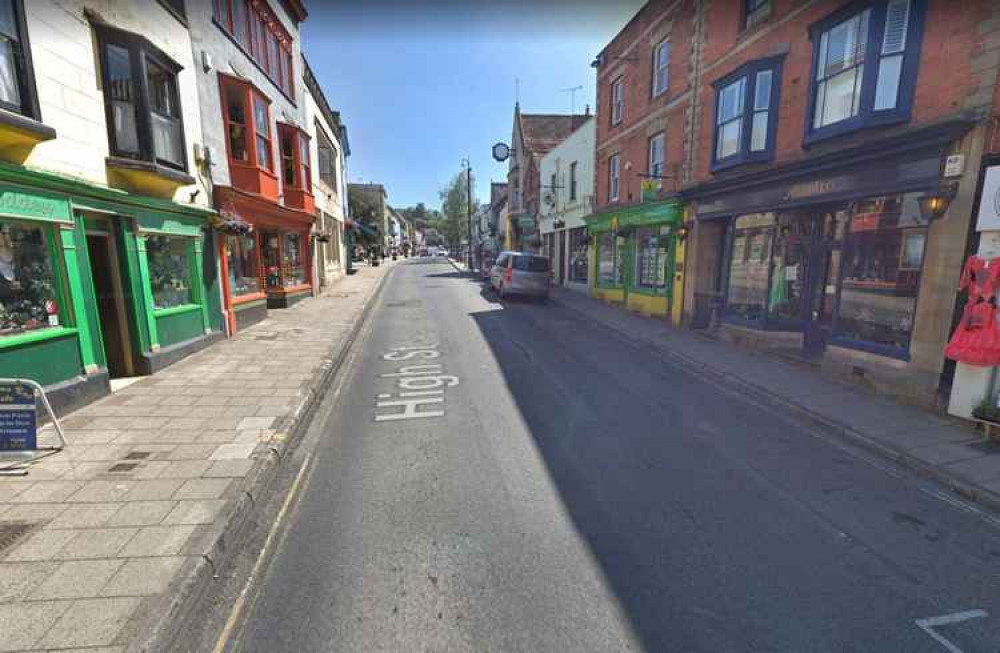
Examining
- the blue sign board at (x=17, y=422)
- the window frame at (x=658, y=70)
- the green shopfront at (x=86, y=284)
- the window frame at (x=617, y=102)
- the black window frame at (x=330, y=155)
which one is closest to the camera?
the blue sign board at (x=17, y=422)

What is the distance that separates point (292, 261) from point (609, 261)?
38.7 ft

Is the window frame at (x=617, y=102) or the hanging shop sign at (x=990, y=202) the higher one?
the window frame at (x=617, y=102)

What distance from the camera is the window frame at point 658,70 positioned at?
13.1 meters

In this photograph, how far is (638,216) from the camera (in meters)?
14.1

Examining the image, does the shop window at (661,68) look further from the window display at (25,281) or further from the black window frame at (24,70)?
the window display at (25,281)

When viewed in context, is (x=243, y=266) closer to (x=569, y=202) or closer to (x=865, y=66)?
(x=865, y=66)

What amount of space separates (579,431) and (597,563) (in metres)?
2.27

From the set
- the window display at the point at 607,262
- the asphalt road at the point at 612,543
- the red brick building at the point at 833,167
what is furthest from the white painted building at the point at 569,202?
the asphalt road at the point at 612,543

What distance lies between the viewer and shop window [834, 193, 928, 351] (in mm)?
6590

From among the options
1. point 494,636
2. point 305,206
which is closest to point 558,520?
point 494,636

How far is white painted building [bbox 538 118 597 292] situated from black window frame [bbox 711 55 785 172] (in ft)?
27.7

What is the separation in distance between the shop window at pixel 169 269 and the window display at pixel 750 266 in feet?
39.0

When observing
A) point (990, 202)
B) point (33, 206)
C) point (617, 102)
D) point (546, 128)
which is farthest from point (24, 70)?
point (546, 128)

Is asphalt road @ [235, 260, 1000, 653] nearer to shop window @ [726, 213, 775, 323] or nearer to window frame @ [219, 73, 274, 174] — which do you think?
shop window @ [726, 213, 775, 323]
